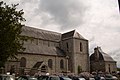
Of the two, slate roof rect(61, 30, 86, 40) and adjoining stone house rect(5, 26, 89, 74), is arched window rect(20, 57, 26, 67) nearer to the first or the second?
adjoining stone house rect(5, 26, 89, 74)

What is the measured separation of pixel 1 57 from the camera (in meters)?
19.8

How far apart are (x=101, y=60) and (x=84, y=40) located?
27.1 feet

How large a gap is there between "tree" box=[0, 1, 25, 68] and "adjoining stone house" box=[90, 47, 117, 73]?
143 ft

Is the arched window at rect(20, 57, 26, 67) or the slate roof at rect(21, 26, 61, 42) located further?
the slate roof at rect(21, 26, 61, 42)

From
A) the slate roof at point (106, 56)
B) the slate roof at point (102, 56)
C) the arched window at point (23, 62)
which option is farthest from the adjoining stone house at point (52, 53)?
the slate roof at point (106, 56)

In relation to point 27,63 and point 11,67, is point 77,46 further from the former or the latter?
point 11,67

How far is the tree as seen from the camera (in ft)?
64.0

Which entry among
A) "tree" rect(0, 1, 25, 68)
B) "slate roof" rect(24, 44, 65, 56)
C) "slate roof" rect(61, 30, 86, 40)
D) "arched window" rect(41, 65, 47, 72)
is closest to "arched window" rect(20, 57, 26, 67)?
"slate roof" rect(24, 44, 65, 56)

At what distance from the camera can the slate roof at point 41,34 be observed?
174ft

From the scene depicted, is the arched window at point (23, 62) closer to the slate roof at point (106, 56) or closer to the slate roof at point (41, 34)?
the slate roof at point (41, 34)

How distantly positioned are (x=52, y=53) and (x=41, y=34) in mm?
8067

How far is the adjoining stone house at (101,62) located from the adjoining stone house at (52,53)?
4.39 meters

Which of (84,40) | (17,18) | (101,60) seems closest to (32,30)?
(84,40)

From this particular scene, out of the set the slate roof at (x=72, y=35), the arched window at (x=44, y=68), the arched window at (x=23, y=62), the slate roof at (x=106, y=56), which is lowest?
the arched window at (x=44, y=68)
